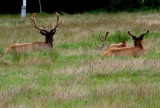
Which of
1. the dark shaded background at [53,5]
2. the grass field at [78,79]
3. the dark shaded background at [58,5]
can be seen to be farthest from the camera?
the dark shaded background at [53,5]

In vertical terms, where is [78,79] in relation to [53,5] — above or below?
above

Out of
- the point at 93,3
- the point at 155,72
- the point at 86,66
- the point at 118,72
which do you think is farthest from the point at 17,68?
the point at 93,3

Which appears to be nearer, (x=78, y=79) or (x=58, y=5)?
(x=78, y=79)

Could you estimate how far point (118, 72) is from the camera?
29.9 ft

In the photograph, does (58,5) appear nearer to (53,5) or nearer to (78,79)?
(53,5)

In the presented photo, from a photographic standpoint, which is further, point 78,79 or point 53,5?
point 53,5

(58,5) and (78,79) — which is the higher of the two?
(78,79)

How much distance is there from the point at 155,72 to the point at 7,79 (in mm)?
2973

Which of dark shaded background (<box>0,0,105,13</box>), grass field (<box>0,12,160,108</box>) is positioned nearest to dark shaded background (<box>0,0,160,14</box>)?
dark shaded background (<box>0,0,105,13</box>)

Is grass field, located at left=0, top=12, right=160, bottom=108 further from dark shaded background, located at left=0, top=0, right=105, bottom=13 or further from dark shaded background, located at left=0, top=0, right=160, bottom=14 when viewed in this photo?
dark shaded background, located at left=0, top=0, right=105, bottom=13

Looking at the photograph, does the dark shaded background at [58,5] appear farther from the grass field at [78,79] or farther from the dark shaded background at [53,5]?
the grass field at [78,79]

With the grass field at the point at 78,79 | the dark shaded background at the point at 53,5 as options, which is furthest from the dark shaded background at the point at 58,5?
the grass field at the point at 78,79

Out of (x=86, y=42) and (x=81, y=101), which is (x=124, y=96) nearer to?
(x=81, y=101)

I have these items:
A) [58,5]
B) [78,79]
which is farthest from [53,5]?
[78,79]
